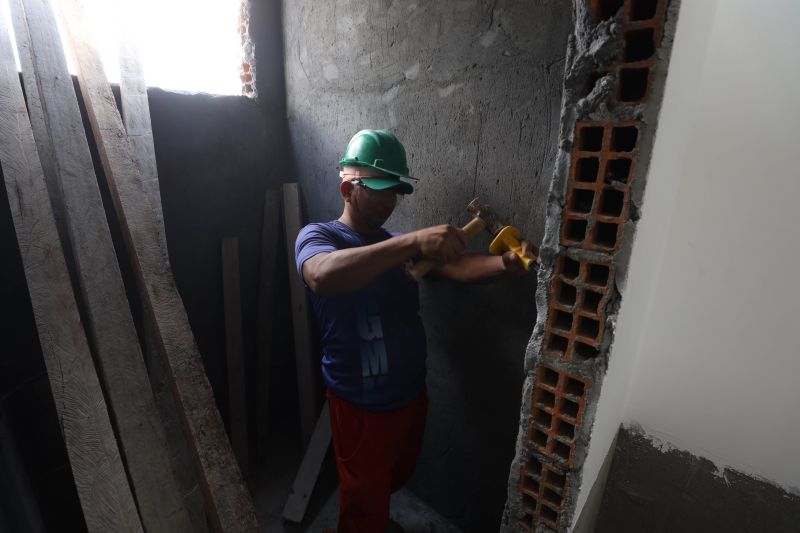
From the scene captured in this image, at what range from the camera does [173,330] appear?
1.42 m

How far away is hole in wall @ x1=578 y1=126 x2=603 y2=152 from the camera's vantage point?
1.00 meters

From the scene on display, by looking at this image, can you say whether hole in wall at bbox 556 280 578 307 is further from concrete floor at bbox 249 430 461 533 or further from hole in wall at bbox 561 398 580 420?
concrete floor at bbox 249 430 461 533

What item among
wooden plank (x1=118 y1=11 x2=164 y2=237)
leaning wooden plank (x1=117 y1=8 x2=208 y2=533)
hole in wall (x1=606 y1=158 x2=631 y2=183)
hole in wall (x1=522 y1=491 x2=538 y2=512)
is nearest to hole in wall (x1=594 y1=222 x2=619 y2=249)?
hole in wall (x1=606 y1=158 x2=631 y2=183)

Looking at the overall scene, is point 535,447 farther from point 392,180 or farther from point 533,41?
point 533,41

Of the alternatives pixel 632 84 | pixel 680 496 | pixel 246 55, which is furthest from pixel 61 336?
pixel 680 496

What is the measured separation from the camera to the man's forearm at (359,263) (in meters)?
1.47

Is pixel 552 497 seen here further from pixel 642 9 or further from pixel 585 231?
pixel 642 9

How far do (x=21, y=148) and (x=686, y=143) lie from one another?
87.2 inches

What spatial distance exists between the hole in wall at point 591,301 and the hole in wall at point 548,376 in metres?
0.22

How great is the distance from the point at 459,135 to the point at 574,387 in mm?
1110

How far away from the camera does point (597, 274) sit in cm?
109

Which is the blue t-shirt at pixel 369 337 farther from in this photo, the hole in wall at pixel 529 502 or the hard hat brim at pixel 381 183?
the hole in wall at pixel 529 502

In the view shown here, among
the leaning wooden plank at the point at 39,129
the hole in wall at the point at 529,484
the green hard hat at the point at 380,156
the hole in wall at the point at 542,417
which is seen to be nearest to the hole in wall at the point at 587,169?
the hole in wall at the point at 542,417

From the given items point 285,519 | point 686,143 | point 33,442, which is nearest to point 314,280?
point 686,143
